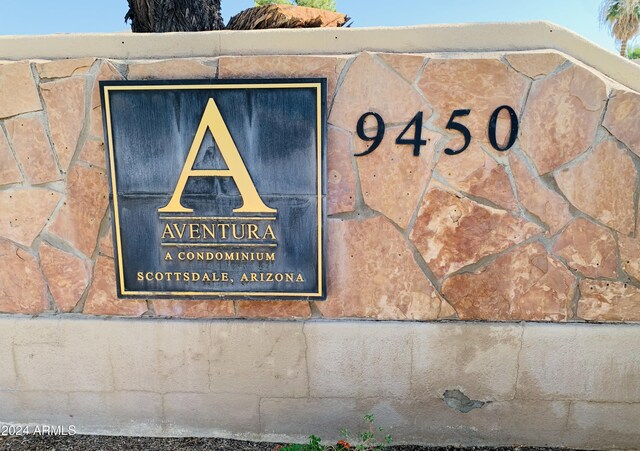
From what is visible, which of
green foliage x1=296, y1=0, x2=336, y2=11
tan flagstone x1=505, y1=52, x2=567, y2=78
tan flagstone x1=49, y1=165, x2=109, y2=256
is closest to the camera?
tan flagstone x1=505, y1=52, x2=567, y2=78

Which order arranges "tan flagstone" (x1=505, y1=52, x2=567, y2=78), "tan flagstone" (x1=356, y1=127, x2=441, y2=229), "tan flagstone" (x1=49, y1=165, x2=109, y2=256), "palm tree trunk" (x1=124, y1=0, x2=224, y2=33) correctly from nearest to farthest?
"tan flagstone" (x1=505, y1=52, x2=567, y2=78)
"tan flagstone" (x1=356, y1=127, x2=441, y2=229)
"tan flagstone" (x1=49, y1=165, x2=109, y2=256)
"palm tree trunk" (x1=124, y1=0, x2=224, y2=33)

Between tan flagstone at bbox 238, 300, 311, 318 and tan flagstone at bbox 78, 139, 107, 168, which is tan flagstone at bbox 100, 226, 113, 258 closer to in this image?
tan flagstone at bbox 78, 139, 107, 168

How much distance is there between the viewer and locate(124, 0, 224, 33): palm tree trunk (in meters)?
4.29

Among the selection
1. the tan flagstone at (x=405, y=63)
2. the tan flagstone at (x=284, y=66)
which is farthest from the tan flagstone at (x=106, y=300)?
the tan flagstone at (x=405, y=63)

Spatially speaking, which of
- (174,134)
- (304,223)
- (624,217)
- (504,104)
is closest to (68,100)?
(174,134)

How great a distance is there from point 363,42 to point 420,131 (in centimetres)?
59

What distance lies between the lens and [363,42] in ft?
8.09

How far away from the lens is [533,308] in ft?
8.57

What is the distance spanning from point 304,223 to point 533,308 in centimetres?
144

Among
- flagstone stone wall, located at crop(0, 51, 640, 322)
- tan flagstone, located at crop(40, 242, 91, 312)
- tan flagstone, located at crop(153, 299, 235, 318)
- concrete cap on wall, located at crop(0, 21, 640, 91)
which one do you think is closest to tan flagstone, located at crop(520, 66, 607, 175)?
flagstone stone wall, located at crop(0, 51, 640, 322)

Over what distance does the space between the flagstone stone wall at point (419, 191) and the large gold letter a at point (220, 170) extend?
0.26 meters

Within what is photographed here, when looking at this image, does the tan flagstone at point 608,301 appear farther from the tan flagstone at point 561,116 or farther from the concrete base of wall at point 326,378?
the tan flagstone at point 561,116

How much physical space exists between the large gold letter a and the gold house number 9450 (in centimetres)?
67

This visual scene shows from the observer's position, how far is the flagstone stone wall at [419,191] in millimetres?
2432
